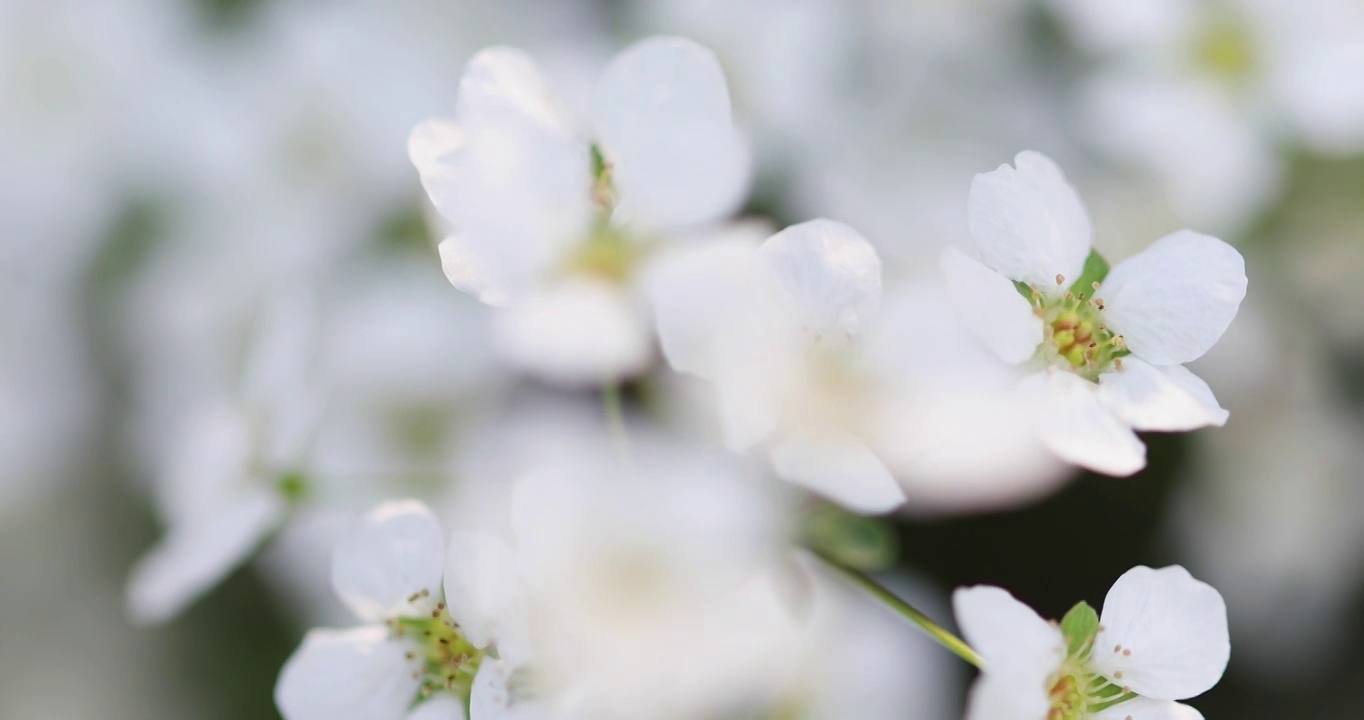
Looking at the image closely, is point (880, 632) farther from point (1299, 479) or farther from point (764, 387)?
point (1299, 479)

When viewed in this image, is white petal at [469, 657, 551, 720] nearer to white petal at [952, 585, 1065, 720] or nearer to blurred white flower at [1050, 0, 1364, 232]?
white petal at [952, 585, 1065, 720]

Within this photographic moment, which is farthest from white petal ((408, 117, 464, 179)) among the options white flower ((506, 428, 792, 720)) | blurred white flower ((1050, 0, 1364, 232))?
blurred white flower ((1050, 0, 1364, 232))

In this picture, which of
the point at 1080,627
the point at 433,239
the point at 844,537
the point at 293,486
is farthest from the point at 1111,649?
the point at 433,239

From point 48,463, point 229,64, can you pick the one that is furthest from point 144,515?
point 229,64

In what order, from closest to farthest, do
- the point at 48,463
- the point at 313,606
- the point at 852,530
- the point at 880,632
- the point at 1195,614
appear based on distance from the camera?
the point at 1195,614
the point at 852,530
the point at 880,632
the point at 313,606
the point at 48,463

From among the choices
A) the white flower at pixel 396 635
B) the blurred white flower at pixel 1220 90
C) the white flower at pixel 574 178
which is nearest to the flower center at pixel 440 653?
the white flower at pixel 396 635
